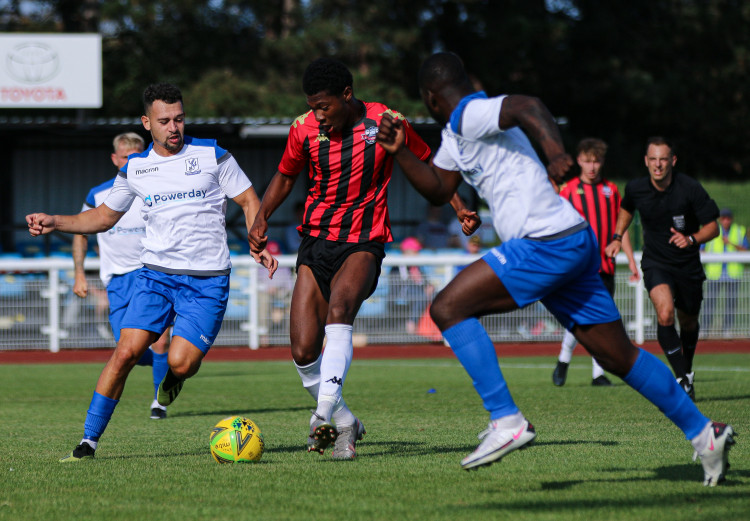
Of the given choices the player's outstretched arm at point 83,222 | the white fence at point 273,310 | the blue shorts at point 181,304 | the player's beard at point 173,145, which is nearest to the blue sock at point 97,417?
the blue shorts at point 181,304

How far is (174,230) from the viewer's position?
280 inches

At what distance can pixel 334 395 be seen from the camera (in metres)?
6.52

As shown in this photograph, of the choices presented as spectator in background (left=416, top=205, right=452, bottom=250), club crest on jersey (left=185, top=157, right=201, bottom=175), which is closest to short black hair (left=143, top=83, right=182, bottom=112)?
club crest on jersey (left=185, top=157, right=201, bottom=175)

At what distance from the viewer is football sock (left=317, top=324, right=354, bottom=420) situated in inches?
257

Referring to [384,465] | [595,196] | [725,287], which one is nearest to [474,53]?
[725,287]

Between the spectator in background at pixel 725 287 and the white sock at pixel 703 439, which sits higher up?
the white sock at pixel 703 439

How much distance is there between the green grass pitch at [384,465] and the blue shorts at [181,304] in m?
0.76

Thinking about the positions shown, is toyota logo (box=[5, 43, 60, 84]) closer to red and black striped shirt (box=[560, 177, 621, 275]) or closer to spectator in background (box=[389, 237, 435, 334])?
spectator in background (box=[389, 237, 435, 334])

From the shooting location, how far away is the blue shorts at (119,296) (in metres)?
9.61

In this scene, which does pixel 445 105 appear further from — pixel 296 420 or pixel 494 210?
pixel 296 420

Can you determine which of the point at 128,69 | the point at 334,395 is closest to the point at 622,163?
the point at 128,69

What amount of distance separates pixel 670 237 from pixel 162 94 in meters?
4.96

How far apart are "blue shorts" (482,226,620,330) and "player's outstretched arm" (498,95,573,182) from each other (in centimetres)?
51

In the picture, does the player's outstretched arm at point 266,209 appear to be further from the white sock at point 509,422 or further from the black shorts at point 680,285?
the black shorts at point 680,285
